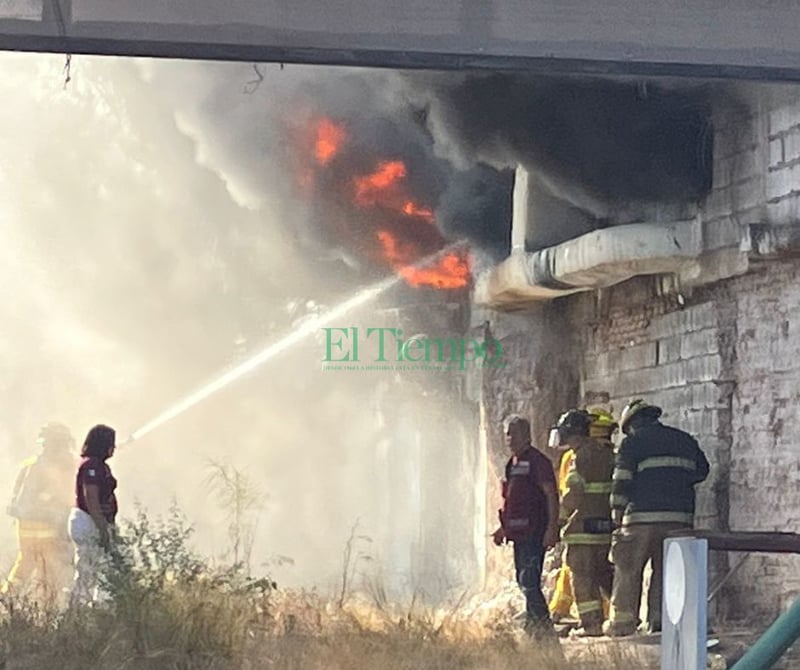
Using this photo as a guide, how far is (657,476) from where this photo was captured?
802cm

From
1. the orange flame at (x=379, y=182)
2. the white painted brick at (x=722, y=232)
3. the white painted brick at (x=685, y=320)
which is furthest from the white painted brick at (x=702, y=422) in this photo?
the orange flame at (x=379, y=182)

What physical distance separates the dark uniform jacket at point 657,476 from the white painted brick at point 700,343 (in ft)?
1.97

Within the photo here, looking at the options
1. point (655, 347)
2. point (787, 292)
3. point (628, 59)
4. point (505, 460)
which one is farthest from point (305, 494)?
point (628, 59)

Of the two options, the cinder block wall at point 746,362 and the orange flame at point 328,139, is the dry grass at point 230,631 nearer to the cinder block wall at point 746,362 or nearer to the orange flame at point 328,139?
the cinder block wall at point 746,362

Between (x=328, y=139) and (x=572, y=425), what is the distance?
7.07ft

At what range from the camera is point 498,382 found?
9.01m

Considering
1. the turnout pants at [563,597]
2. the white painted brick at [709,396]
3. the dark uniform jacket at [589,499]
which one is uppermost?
the white painted brick at [709,396]

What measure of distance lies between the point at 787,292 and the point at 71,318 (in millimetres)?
3962

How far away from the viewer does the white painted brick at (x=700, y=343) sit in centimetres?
843

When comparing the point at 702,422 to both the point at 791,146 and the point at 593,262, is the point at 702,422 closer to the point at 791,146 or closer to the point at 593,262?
the point at 593,262

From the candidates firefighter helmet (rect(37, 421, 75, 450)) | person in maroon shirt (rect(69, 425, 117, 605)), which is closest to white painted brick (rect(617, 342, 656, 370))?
person in maroon shirt (rect(69, 425, 117, 605))

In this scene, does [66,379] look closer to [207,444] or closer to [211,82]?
[207,444]

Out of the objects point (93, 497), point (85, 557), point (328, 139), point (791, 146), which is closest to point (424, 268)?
point (328, 139)

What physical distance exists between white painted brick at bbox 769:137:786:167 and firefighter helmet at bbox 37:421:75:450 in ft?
13.7
